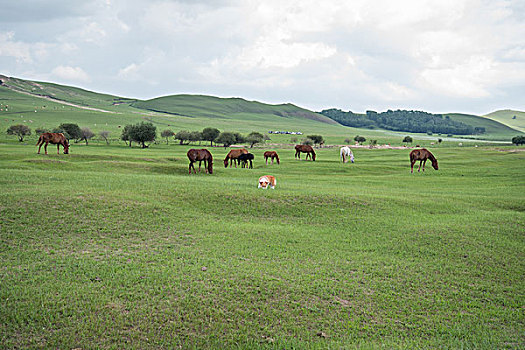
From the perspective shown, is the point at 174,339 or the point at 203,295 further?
the point at 203,295

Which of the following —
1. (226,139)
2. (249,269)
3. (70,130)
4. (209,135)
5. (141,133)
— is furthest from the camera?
(209,135)

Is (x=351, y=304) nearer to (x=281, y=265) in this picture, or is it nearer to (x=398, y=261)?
(x=281, y=265)

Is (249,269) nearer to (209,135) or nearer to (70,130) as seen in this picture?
(70,130)

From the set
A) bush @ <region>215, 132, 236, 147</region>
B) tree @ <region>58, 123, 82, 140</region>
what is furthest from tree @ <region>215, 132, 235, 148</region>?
tree @ <region>58, 123, 82, 140</region>

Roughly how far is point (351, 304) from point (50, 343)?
6988 millimetres

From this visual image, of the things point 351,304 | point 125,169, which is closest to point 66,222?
point 351,304

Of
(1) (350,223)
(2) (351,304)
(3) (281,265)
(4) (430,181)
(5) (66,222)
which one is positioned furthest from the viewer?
(4) (430,181)

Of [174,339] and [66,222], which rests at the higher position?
[66,222]

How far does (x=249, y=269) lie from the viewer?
1102cm

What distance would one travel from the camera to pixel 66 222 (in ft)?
45.8

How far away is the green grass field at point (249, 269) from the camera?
8.17 meters

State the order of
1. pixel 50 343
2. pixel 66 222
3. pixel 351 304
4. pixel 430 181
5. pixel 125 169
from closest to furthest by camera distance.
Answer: pixel 50 343, pixel 351 304, pixel 66 222, pixel 125 169, pixel 430 181

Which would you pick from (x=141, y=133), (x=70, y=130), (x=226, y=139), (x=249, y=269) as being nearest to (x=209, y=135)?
(x=226, y=139)

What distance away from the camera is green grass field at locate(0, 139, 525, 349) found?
817 centimetres
